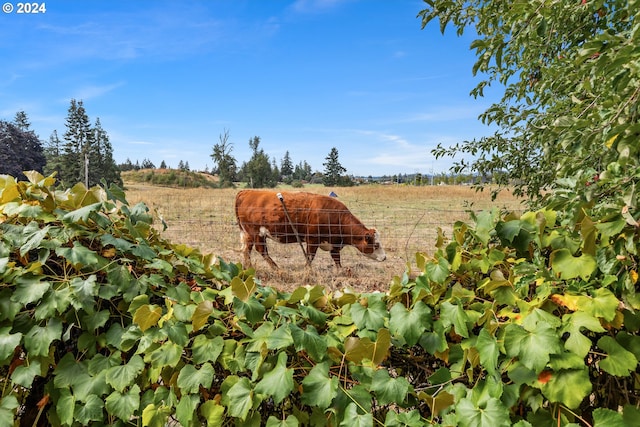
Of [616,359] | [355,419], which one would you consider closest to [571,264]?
[616,359]

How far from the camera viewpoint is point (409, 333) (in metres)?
1.09

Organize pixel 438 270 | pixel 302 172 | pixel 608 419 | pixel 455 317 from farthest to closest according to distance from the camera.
Answer: pixel 302 172
pixel 438 270
pixel 455 317
pixel 608 419

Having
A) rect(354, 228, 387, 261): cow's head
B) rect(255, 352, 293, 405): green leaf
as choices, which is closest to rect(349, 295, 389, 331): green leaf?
rect(255, 352, 293, 405): green leaf

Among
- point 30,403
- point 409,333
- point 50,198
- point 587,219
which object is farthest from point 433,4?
point 30,403

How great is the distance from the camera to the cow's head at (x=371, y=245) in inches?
312

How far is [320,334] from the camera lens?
48.8 inches

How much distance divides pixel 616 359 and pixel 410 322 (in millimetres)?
490

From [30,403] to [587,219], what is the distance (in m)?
1.92

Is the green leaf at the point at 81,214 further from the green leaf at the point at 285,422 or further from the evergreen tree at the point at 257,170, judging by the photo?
the evergreen tree at the point at 257,170

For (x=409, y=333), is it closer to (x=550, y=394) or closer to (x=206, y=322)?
(x=550, y=394)

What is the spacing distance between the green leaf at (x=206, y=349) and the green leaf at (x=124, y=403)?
9.2 inches

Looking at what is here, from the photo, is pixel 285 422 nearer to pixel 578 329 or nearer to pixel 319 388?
pixel 319 388

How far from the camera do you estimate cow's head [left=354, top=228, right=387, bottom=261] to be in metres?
7.91

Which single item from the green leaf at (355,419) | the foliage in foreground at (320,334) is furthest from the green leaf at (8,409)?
the green leaf at (355,419)
